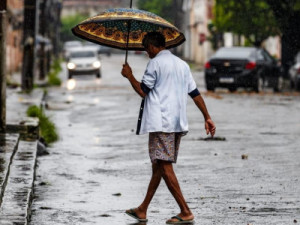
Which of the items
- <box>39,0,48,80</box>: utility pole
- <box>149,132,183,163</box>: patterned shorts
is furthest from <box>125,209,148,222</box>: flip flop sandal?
<box>39,0,48,80</box>: utility pole

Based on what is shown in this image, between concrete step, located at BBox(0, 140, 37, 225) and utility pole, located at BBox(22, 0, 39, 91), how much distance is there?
53.7 ft

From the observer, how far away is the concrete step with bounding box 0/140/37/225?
7783 millimetres

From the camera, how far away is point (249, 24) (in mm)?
43531

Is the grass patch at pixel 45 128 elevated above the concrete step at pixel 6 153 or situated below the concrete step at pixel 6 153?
below

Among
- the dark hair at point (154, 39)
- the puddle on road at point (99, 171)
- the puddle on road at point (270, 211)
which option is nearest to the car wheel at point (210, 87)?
the puddle on road at point (99, 171)

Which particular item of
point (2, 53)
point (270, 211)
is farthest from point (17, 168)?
point (2, 53)

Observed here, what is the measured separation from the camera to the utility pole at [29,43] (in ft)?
94.8

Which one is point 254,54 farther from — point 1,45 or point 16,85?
point 1,45

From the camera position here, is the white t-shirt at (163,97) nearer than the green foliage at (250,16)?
Yes

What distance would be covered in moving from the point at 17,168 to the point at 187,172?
216 cm

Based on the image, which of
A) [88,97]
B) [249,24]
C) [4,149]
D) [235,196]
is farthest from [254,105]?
[249,24]

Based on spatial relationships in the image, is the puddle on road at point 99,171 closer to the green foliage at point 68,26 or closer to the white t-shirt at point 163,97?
the white t-shirt at point 163,97

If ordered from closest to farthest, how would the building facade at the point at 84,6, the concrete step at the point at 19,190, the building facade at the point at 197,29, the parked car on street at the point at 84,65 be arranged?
the concrete step at the point at 19,190 → the parked car on street at the point at 84,65 → the building facade at the point at 197,29 → the building facade at the point at 84,6

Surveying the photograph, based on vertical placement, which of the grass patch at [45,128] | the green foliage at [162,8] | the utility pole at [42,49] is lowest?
the green foliage at [162,8]
